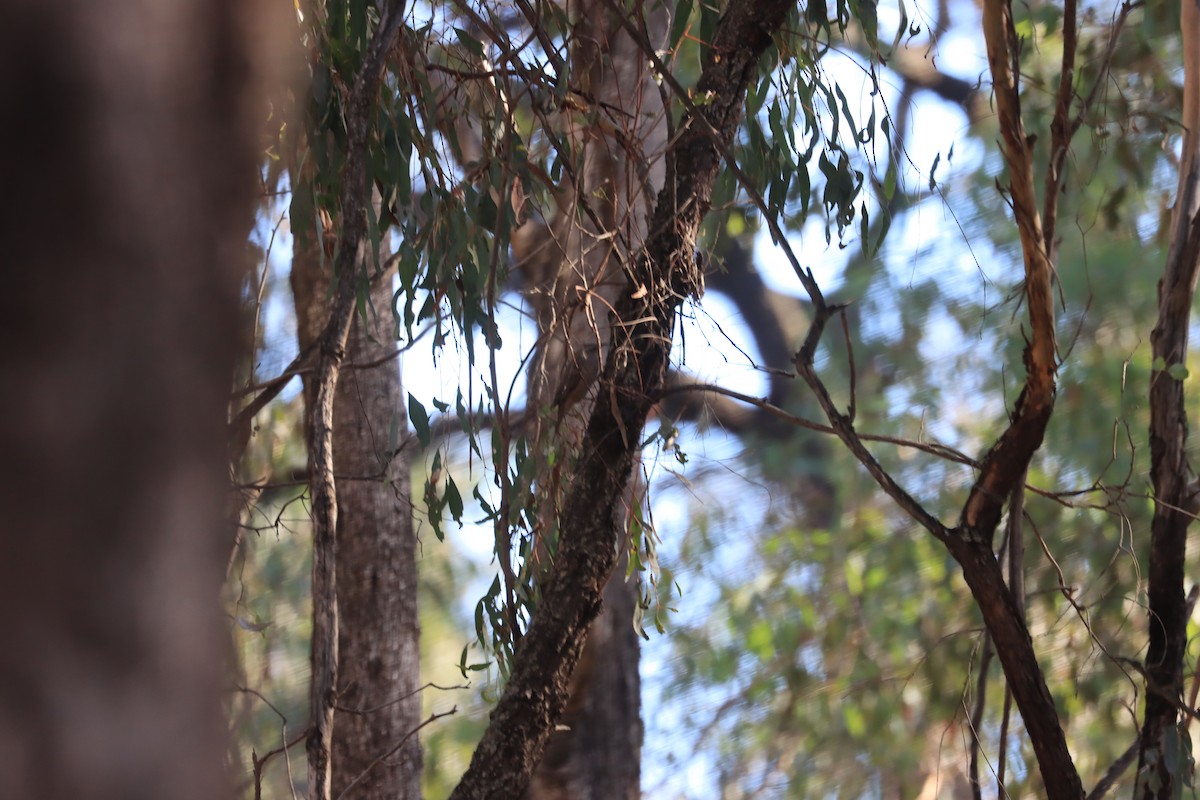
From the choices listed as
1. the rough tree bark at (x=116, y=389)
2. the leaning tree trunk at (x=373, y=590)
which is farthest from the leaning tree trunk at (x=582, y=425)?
the rough tree bark at (x=116, y=389)

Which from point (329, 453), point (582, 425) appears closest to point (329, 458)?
point (329, 453)

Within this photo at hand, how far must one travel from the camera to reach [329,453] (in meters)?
1.22

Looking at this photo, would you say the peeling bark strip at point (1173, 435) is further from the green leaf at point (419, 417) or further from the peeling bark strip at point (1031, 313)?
the green leaf at point (419, 417)

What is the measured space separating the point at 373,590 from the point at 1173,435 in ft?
5.73

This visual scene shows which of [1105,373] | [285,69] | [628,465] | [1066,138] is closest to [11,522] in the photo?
[285,69]

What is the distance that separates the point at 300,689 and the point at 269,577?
1.65 ft

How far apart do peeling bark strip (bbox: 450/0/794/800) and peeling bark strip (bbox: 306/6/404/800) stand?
13.5 inches

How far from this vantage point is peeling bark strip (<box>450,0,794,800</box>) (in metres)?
1.49

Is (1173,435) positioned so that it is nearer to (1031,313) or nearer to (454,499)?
(1031,313)

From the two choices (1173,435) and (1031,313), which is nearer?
(1031,313)

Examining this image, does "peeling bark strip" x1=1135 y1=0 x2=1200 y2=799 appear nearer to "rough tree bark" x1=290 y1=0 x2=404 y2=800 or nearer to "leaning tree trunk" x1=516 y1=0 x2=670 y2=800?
"leaning tree trunk" x1=516 y1=0 x2=670 y2=800

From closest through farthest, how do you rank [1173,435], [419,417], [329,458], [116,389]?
1. [116,389]
2. [329,458]
3. [419,417]
4. [1173,435]

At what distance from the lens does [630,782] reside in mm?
2693

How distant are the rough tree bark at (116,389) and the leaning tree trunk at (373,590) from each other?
2261 mm
